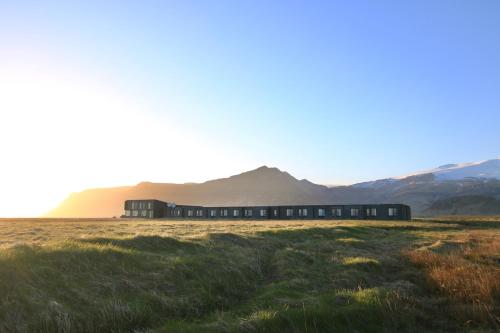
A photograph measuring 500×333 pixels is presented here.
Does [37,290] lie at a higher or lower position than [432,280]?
higher

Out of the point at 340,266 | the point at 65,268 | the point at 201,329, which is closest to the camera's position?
the point at 201,329

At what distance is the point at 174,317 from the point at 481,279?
13.1m

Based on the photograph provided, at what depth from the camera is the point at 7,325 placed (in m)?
11.0

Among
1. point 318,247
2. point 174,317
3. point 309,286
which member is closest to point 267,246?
point 318,247

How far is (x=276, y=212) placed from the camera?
10825 centimetres

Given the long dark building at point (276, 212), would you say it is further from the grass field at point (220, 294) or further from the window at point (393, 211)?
the grass field at point (220, 294)

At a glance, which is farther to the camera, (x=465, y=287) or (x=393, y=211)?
(x=393, y=211)

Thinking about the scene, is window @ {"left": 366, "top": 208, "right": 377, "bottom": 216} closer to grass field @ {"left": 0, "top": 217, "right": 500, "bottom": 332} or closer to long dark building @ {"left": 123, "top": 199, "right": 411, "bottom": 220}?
long dark building @ {"left": 123, "top": 199, "right": 411, "bottom": 220}

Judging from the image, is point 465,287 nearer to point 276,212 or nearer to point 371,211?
point 371,211

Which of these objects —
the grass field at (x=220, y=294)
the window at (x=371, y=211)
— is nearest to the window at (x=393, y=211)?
the window at (x=371, y=211)

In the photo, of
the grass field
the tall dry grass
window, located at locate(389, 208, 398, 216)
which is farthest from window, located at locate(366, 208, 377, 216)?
the grass field

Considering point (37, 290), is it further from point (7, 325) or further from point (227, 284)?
point (227, 284)

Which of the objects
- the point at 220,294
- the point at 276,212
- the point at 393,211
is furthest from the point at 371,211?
the point at 220,294

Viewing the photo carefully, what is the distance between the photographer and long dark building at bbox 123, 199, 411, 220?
94.1 m
